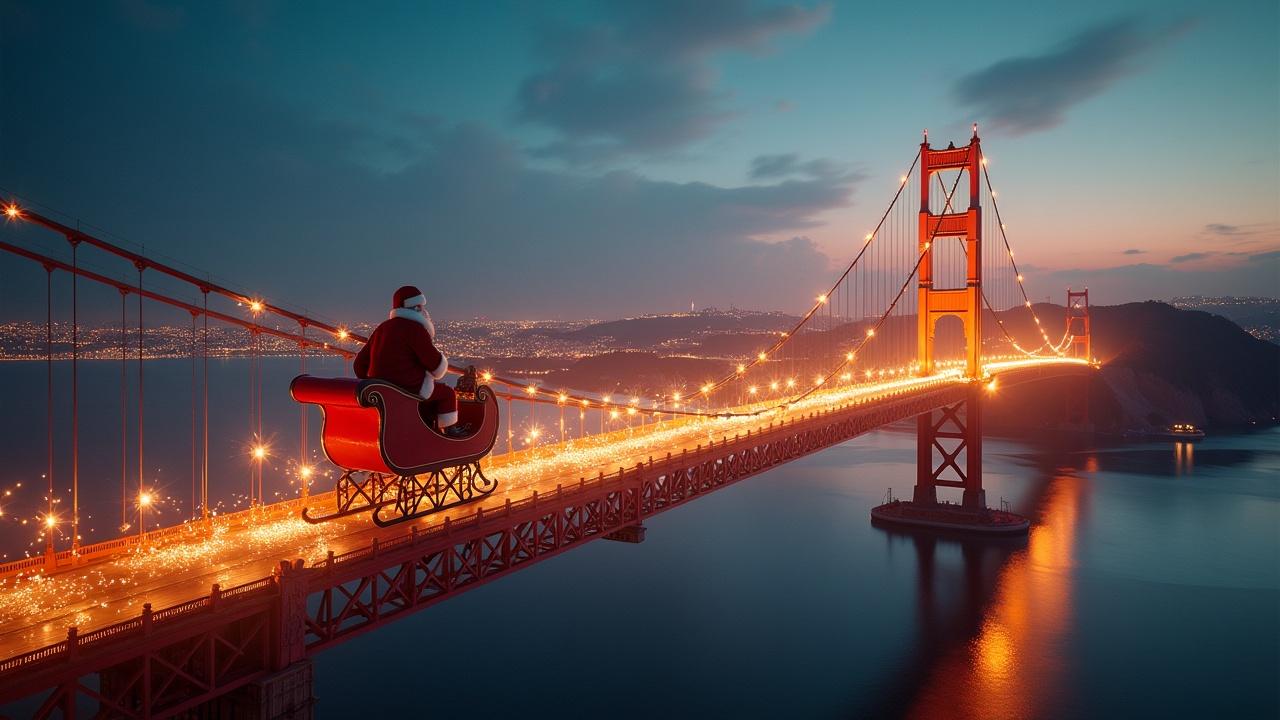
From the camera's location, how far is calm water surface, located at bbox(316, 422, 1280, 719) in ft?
80.8

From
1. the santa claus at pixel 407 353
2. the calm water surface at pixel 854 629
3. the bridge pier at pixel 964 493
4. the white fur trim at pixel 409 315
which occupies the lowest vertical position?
the calm water surface at pixel 854 629

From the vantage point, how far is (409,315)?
11.6 metres

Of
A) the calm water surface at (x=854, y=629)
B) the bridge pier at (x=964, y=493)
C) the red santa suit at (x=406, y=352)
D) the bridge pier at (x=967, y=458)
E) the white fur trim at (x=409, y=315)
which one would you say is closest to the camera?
the red santa suit at (x=406, y=352)

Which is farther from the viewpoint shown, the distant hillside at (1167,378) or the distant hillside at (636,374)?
the distant hillside at (636,374)

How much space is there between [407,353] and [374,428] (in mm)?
1212

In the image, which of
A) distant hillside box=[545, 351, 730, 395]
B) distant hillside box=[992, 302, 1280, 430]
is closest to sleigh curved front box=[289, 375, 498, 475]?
distant hillside box=[992, 302, 1280, 430]

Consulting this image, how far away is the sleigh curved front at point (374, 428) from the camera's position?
10953 millimetres

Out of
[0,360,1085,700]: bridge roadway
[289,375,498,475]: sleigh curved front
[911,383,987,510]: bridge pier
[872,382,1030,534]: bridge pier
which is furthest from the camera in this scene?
[872,382,1030,534]: bridge pier

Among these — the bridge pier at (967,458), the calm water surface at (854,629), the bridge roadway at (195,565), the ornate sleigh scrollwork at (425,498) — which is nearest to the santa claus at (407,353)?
the ornate sleigh scrollwork at (425,498)

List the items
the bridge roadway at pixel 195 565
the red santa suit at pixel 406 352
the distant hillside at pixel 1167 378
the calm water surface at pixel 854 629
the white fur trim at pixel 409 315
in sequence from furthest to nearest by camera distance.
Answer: the distant hillside at pixel 1167 378, the calm water surface at pixel 854 629, the white fur trim at pixel 409 315, the red santa suit at pixel 406 352, the bridge roadway at pixel 195 565

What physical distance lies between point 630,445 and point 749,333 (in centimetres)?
17744

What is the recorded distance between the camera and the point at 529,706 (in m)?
24.3

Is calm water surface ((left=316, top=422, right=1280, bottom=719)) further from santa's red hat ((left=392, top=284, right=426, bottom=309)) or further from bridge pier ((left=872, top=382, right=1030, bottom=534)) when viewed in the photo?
santa's red hat ((left=392, top=284, right=426, bottom=309))

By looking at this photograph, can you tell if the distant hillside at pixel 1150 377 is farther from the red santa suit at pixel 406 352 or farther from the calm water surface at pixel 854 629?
the red santa suit at pixel 406 352
